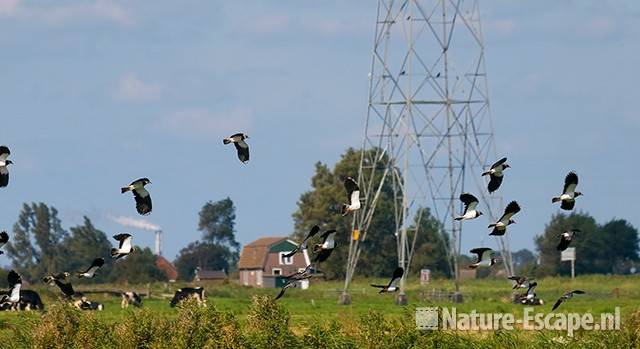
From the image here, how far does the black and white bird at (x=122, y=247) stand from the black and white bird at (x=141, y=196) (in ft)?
3.07

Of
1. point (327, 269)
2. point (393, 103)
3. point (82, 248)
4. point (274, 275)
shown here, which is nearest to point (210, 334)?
point (393, 103)

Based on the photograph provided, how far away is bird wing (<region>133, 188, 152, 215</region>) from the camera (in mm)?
39031

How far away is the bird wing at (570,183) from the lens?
126ft

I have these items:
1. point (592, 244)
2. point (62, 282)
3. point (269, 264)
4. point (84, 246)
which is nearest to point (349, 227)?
point (269, 264)

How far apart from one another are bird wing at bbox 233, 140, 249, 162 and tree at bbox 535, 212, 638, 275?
115m

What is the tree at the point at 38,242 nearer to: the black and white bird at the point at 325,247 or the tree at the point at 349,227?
the tree at the point at 349,227

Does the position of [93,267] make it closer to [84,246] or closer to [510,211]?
[510,211]

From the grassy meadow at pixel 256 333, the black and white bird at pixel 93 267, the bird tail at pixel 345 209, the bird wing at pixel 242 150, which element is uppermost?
the bird wing at pixel 242 150

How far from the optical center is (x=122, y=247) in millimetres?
39188

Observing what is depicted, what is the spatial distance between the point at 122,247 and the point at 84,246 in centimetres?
14137

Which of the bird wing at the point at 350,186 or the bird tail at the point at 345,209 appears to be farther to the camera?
the bird wing at the point at 350,186

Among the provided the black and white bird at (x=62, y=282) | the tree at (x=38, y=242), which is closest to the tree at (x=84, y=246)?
the tree at (x=38, y=242)

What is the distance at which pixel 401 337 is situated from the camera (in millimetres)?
40031

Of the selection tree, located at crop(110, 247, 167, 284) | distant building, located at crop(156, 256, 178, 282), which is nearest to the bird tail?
tree, located at crop(110, 247, 167, 284)
